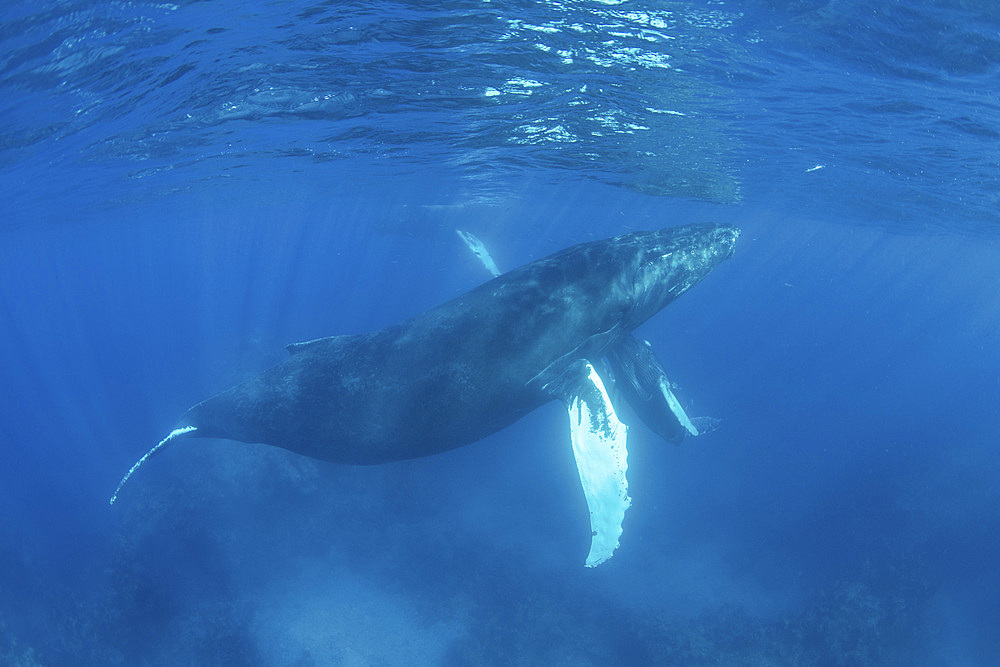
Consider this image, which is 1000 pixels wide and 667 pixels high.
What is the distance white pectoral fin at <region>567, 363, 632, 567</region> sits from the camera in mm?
7020

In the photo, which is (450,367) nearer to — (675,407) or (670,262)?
(675,407)

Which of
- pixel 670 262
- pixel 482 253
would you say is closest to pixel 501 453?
pixel 482 253

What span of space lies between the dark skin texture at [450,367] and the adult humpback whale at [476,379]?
17 mm

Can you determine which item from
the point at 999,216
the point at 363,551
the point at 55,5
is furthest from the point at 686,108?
the point at 999,216

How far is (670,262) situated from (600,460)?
11.9 feet

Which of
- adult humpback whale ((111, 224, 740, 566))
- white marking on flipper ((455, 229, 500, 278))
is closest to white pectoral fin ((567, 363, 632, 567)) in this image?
adult humpback whale ((111, 224, 740, 566))

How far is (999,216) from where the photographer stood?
25797 mm

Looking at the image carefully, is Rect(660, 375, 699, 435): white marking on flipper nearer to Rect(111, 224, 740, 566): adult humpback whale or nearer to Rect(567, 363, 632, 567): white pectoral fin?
Rect(111, 224, 740, 566): adult humpback whale

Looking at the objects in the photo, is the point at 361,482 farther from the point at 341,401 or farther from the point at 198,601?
the point at 341,401

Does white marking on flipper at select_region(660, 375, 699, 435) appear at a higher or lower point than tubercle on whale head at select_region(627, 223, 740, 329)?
lower

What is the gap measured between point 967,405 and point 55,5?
5200 cm

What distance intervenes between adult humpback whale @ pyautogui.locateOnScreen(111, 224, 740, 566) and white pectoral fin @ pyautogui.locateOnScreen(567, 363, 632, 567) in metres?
0.01

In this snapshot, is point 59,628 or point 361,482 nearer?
point 59,628

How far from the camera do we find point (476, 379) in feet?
22.8
